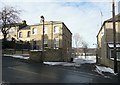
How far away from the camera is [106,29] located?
1265 inches

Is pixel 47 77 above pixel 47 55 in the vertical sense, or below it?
below

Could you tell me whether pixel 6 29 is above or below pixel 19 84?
above

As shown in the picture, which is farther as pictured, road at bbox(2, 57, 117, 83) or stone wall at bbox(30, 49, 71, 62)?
stone wall at bbox(30, 49, 71, 62)

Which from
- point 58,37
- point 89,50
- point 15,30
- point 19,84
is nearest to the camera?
point 19,84

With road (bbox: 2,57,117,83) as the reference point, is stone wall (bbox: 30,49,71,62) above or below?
above

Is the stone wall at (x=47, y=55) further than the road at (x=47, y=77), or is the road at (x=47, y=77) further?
the stone wall at (x=47, y=55)

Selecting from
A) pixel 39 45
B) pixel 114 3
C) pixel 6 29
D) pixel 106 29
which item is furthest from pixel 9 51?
pixel 114 3

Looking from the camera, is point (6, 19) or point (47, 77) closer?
point (47, 77)

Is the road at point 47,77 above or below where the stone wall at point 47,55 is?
below

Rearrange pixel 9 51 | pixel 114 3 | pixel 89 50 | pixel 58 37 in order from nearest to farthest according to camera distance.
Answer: pixel 114 3
pixel 9 51
pixel 58 37
pixel 89 50

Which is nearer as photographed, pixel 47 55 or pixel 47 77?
pixel 47 77

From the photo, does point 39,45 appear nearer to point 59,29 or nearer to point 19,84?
point 59,29

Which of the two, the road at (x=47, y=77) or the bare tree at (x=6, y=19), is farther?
the bare tree at (x=6, y=19)

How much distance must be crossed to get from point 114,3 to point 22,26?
44400 mm
